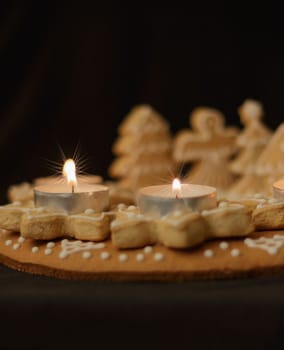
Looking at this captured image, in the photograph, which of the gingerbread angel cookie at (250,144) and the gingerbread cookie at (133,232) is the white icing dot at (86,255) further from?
the gingerbread angel cookie at (250,144)

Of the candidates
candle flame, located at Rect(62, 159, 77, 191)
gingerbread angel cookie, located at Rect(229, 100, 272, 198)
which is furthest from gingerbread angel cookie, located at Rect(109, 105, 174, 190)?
candle flame, located at Rect(62, 159, 77, 191)

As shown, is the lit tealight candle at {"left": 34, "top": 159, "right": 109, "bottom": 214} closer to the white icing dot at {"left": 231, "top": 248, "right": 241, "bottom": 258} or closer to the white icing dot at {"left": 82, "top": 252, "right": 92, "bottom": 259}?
the white icing dot at {"left": 82, "top": 252, "right": 92, "bottom": 259}

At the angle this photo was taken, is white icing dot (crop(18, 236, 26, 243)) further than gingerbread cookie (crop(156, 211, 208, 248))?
Yes

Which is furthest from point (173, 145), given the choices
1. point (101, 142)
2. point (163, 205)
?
point (163, 205)

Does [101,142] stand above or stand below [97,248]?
above

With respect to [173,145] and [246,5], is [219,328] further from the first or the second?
[246,5]

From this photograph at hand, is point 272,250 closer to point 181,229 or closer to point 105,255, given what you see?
point 181,229
